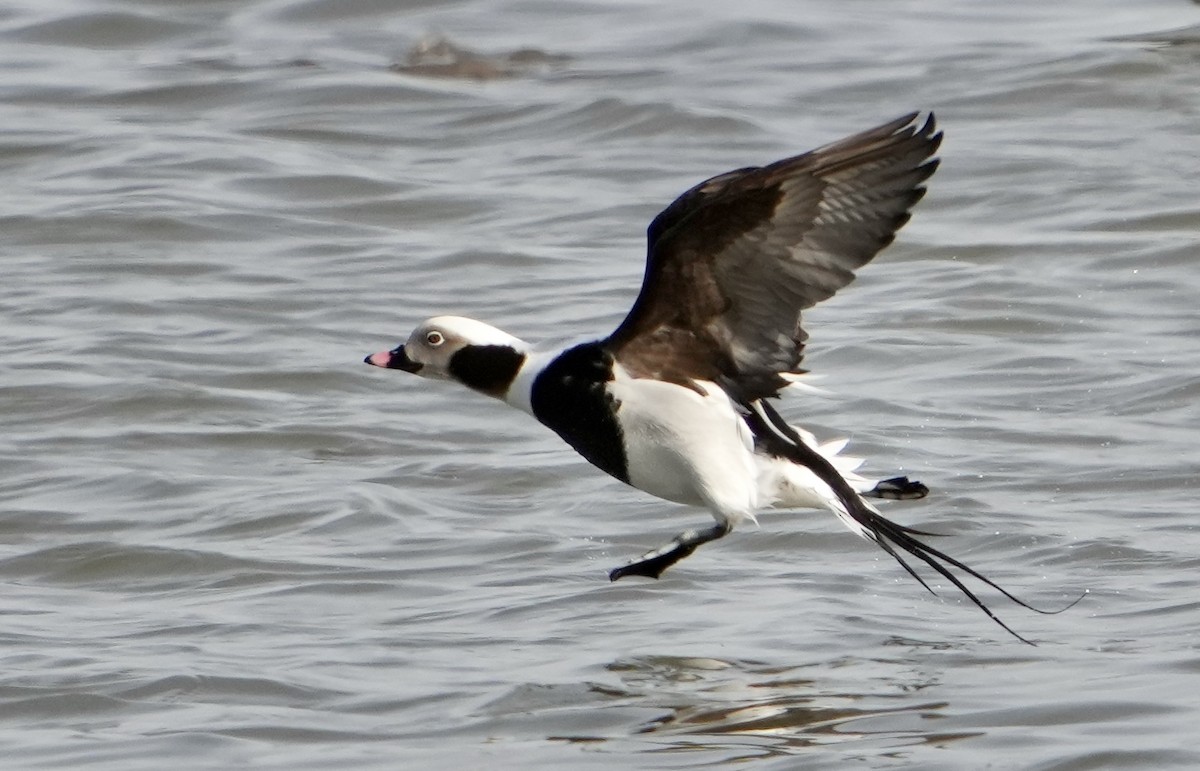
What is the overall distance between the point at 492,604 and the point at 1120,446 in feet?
8.59

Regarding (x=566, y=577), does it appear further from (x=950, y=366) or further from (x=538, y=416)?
(x=950, y=366)

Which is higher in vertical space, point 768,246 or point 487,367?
point 768,246

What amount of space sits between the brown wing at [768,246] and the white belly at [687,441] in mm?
95

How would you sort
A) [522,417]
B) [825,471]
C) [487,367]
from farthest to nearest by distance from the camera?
[522,417] < [487,367] < [825,471]

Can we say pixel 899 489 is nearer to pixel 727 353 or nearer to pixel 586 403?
pixel 727 353

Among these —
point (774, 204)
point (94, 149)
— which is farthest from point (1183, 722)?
point (94, 149)

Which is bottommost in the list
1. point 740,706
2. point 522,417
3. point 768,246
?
point 522,417

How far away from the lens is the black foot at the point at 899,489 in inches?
242

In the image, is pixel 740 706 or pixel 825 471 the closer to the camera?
pixel 740 706

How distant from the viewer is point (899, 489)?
6.15 meters

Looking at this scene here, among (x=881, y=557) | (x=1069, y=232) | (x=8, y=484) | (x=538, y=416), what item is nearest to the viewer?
(x=538, y=416)

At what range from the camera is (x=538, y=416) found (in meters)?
6.10

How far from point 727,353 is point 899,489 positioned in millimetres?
643

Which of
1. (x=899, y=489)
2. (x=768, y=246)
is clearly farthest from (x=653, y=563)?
(x=768, y=246)
